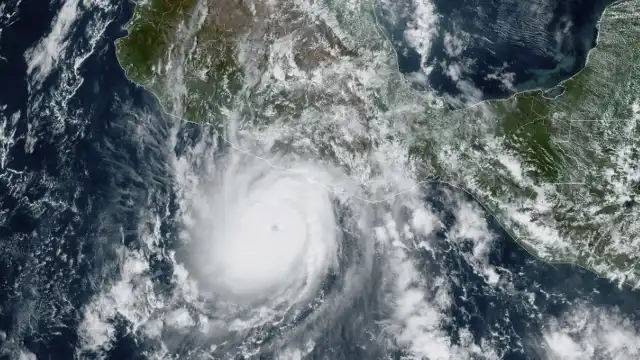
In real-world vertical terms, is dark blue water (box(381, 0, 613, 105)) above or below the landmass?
above

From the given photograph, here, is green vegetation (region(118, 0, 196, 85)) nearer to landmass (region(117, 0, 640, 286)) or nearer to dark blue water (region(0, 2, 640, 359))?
landmass (region(117, 0, 640, 286))

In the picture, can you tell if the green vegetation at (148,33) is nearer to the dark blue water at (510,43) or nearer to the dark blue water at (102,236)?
the dark blue water at (102,236)

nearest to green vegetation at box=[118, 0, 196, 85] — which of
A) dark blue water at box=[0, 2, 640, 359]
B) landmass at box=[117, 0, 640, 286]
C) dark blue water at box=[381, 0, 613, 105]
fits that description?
landmass at box=[117, 0, 640, 286]

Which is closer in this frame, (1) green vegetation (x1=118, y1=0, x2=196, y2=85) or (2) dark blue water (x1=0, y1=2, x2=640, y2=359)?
(2) dark blue water (x1=0, y1=2, x2=640, y2=359)

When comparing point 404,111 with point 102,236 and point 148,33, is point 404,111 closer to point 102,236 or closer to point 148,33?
point 148,33

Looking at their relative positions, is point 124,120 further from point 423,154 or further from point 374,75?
point 423,154

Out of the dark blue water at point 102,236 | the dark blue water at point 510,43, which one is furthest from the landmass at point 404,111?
the dark blue water at point 102,236

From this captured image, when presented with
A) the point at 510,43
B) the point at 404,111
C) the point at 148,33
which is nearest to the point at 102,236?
the point at 148,33

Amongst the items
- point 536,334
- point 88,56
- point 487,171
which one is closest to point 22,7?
point 88,56
